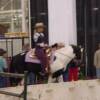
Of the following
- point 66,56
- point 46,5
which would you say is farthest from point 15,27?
point 66,56

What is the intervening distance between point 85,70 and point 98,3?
7.07 ft

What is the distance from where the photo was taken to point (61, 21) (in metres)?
14.4

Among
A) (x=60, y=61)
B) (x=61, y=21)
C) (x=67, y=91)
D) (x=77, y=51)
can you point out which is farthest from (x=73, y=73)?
(x=67, y=91)

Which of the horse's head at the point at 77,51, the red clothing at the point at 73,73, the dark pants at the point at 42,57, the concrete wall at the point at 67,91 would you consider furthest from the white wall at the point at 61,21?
the concrete wall at the point at 67,91

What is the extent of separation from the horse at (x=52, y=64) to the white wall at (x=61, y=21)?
2.94 meters

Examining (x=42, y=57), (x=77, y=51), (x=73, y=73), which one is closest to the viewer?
(x=42, y=57)

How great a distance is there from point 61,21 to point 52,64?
335 cm

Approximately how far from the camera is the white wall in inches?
568

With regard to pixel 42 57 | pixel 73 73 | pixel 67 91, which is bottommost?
pixel 73 73

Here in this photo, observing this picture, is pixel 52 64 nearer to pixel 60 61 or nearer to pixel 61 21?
pixel 60 61

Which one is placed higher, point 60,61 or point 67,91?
point 60,61

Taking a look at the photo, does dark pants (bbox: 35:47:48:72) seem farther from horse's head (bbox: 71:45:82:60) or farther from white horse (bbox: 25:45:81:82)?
horse's head (bbox: 71:45:82:60)

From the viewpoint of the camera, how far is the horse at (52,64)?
11258 mm

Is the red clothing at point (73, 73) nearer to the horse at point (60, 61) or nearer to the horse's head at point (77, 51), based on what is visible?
the horse's head at point (77, 51)
